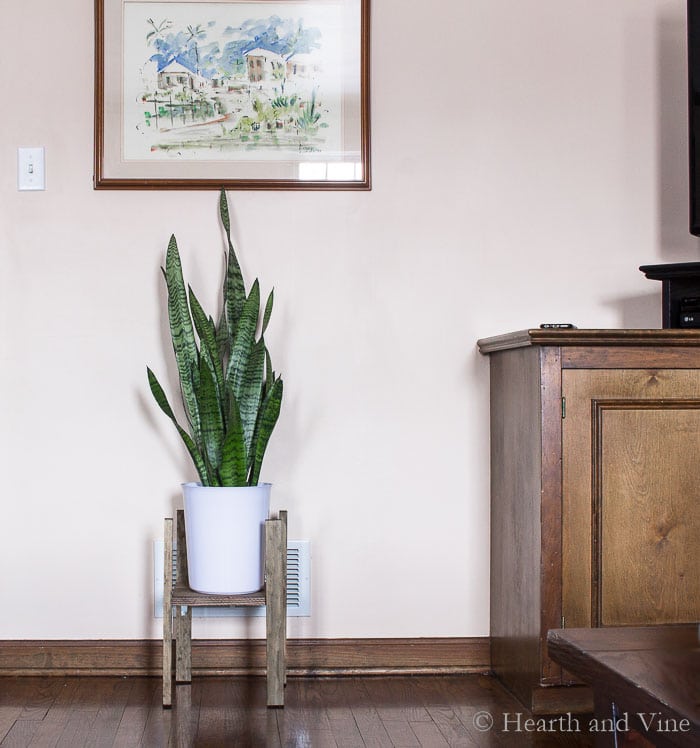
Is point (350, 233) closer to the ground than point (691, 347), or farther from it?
farther from it

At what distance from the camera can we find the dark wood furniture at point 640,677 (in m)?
0.76

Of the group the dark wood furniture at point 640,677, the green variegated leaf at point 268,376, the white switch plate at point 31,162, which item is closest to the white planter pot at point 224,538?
the green variegated leaf at point 268,376

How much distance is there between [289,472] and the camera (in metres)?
2.24

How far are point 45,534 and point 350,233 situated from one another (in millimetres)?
1109

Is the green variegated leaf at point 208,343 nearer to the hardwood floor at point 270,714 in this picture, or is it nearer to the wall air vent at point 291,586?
the wall air vent at point 291,586

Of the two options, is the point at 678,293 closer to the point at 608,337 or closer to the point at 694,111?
the point at 608,337

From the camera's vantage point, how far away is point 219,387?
6.72 ft

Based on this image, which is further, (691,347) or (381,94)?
(381,94)

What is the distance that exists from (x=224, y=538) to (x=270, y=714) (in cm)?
40

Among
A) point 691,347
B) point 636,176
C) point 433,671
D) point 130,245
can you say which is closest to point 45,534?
point 130,245

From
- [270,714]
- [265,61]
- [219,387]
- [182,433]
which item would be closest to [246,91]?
[265,61]

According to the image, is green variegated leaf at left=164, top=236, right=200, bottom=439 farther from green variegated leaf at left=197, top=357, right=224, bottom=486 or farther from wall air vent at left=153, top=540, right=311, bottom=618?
wall air vent at left=153, top=540, right=311, bottom=618

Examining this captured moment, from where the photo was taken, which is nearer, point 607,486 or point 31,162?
point 607,486

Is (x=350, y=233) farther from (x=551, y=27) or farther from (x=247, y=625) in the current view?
(x=247, y=625)
